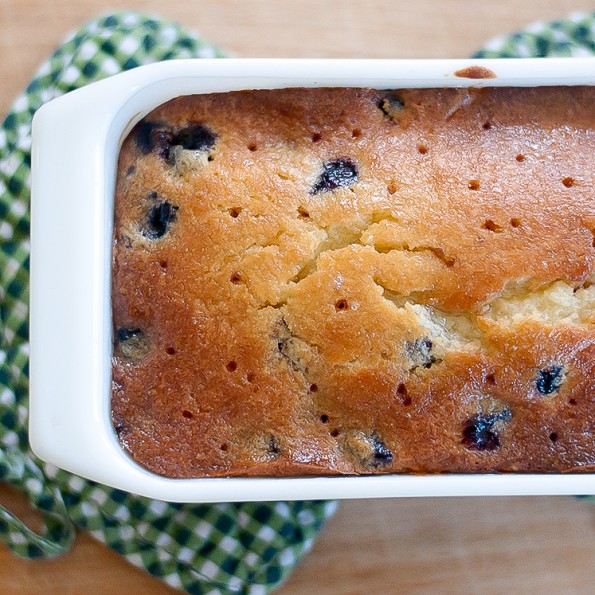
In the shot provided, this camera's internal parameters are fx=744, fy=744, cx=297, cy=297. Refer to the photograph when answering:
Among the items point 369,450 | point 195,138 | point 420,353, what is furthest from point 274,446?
point 195,138

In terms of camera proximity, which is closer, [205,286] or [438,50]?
[205,286]

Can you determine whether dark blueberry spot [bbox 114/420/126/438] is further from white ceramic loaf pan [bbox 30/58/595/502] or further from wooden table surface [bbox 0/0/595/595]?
wooden table surface [bbox 0/0/595/595]

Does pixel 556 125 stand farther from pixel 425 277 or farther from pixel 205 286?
pixel 205 286

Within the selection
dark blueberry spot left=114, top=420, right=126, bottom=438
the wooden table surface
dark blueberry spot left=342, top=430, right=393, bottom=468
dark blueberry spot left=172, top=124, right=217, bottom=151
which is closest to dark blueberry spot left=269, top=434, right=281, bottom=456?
dark blueberry spot left=342, top=430, right=393, bottom=468

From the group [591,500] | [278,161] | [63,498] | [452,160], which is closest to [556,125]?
[452,160]

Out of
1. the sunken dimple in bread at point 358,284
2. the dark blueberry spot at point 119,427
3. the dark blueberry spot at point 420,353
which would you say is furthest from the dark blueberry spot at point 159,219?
the dark blueberry spot at point 420,353

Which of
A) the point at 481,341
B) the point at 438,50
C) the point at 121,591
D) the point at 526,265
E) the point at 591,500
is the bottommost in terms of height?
the point at 121,591

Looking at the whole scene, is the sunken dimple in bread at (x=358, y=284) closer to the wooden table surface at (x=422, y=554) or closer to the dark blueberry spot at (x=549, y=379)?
the dark blueberry spot at (x=549, y=379)
